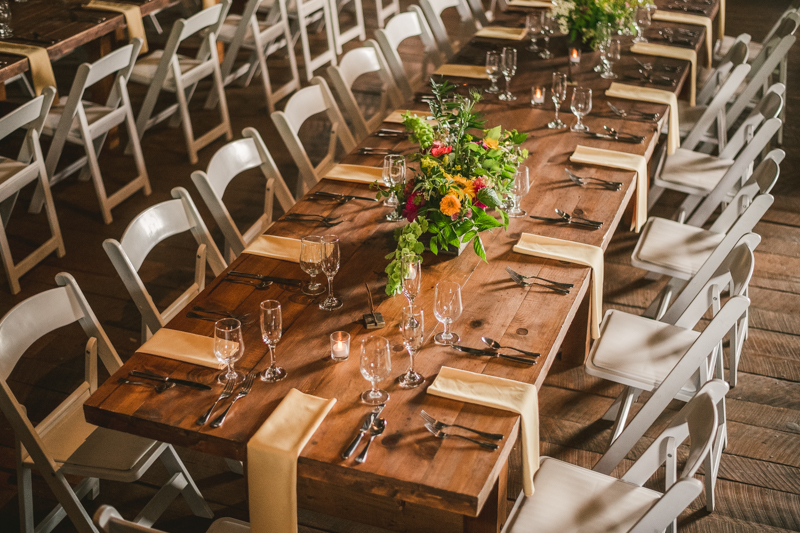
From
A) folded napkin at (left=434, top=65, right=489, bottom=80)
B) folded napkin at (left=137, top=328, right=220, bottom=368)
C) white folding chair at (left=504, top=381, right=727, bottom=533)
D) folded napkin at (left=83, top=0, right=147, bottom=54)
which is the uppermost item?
folded napkin at (left=83, top=0, right=147, bottom=54)

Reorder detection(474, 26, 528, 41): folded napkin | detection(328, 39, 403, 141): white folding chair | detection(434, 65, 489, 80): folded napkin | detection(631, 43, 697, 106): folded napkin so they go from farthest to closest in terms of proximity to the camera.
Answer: detection(474, 26, 528, 41): folded napkin < detection(631, 43, 697, 106): folded napkin < detection(434, 65, 489, 80): folded napkin < detection(328, 39, 403, 141): white folding chair

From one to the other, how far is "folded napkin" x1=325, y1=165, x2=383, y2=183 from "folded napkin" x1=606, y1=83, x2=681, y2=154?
1.46 metres

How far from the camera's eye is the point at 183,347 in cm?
221

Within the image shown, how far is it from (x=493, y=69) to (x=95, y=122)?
86.6 inches

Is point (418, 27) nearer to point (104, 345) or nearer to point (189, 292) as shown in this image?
point (189, 292)

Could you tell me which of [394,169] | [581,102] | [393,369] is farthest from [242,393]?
[581,102]

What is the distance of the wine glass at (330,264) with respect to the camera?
7.64 ft

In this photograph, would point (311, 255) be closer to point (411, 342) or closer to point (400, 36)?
point (411, 342)

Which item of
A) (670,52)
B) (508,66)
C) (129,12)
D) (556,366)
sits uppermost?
(129,12)

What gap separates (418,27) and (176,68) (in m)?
1.52

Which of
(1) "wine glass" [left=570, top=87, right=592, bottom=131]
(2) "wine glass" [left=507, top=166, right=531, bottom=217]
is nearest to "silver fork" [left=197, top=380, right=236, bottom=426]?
(2) "wine glass" [left=507, top=166, right=531, bottom=217]

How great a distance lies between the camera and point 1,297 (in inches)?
150

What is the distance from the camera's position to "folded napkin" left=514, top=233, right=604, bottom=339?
2.61 metres

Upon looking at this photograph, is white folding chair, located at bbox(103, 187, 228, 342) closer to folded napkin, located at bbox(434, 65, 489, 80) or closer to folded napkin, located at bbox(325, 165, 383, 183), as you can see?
folded napkin, located at bbox(325, 165, 383, 183)
